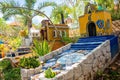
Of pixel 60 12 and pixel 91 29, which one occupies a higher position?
pixel 60 12

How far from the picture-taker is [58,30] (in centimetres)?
2022

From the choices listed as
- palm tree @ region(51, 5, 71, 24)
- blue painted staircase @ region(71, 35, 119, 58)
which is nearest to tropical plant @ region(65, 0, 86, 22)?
palm tree @ region(51, 5, 71, 24)

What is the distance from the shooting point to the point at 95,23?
1438cm

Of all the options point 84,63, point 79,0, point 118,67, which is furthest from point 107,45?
point 79,0

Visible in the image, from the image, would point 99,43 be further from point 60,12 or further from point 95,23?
point 60,12

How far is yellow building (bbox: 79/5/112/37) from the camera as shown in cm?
1396

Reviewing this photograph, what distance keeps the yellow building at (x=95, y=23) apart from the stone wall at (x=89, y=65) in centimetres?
320

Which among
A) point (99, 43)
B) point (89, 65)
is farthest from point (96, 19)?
point (89, 65)

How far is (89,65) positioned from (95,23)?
6199mm

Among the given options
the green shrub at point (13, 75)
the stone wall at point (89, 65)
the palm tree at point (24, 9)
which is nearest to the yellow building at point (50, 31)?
the palm tree at point (24, 9)

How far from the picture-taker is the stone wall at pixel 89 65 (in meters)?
7.45

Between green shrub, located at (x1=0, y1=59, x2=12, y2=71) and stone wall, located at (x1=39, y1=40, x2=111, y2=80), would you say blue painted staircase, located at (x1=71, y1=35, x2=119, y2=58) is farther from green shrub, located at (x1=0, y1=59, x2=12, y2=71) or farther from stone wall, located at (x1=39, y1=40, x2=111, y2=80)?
green shrub, located at (x1=0, y1=59, x2=12, y2=71)

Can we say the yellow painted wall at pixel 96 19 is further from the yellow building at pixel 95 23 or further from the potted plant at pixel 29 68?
the potted plant at pixel 29 68

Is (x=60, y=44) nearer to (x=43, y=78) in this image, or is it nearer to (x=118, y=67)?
(x=118, y=67)
